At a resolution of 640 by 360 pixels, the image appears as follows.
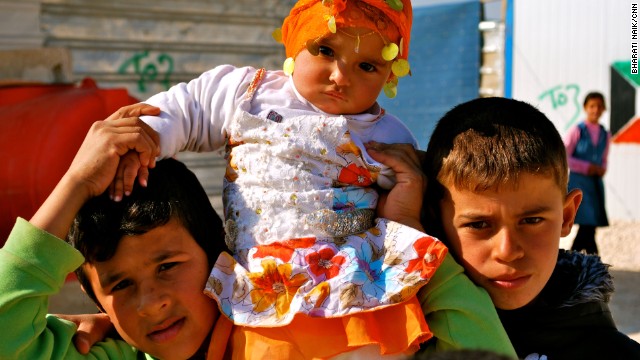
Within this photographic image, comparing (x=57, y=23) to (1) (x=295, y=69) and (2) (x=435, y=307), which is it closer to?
(1) (x=295, y=69)

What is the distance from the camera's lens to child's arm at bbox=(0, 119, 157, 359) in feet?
5.61

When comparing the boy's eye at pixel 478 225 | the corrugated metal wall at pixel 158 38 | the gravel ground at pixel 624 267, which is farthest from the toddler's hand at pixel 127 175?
the gravel ground at pixel 624 267

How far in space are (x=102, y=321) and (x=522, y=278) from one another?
3.41 ft

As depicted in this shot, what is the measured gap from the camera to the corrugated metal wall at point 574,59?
11828 millimetres

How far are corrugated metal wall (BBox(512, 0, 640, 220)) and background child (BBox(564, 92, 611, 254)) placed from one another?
2.76m

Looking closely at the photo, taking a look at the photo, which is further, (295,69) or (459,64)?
(459,64)

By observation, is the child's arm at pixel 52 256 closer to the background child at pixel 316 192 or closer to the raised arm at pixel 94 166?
the raised arm at pixel 94 166

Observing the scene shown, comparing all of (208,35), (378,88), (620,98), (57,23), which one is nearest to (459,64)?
(620,98)

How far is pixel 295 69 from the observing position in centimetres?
216

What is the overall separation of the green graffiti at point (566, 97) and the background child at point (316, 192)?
10626 millimetres

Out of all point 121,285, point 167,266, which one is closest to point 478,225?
point 167,266

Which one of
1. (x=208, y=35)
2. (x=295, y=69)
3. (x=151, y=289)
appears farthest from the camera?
(x=208, y=35)

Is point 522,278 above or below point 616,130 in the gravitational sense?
above

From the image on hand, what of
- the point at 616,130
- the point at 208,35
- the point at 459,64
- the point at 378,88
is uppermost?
the point at 378,88
